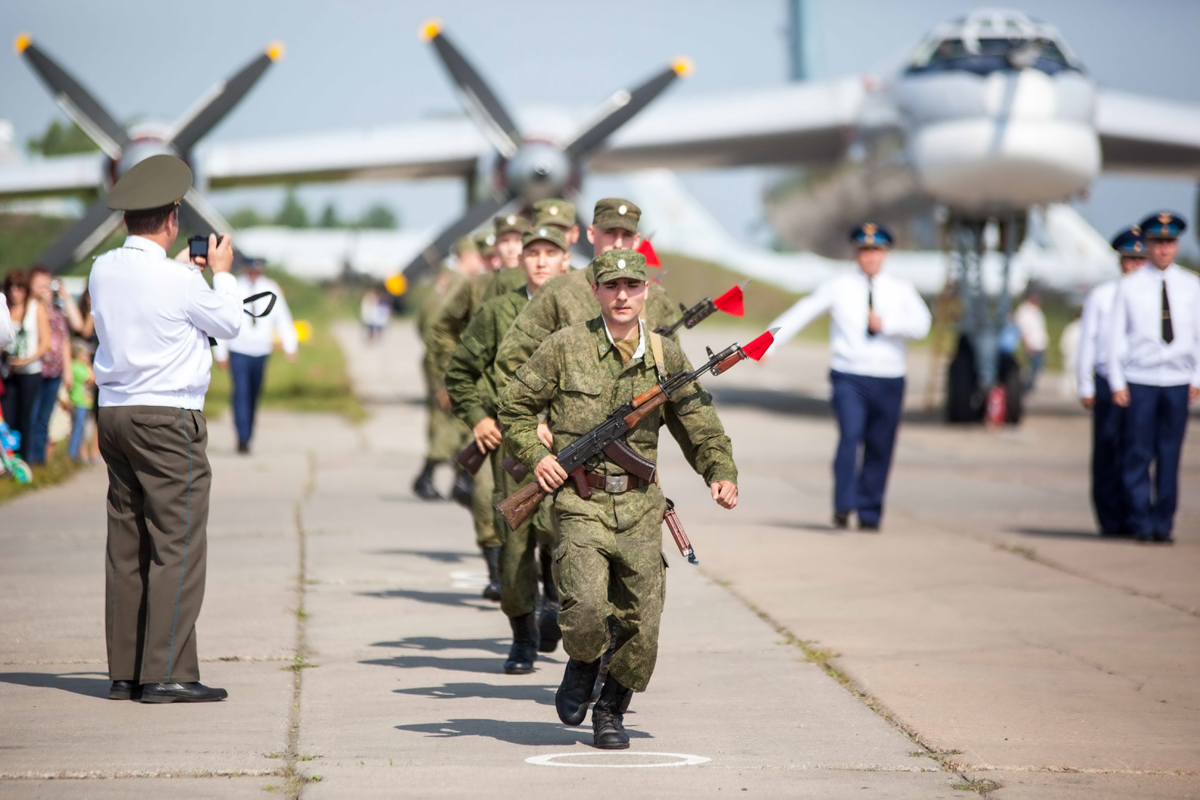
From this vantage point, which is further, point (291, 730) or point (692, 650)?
A: point (692, 650)

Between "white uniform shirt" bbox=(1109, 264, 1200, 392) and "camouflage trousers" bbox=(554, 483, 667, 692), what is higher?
"white uniform shirt" bbox=(1109, 264, 1200, 392)

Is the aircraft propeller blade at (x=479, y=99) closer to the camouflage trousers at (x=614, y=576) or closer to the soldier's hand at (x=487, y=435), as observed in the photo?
the soldier's hand at (x=487, y=435)

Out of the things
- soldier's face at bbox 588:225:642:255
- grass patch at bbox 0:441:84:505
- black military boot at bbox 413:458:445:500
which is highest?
soldier's face at bbox 588:225:642:255

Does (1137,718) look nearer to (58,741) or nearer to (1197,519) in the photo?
(58,741)

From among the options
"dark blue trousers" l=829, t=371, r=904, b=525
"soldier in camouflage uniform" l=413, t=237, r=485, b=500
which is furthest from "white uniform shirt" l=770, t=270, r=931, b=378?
"soldier in camouflage uniform" l=413, t=237, r=485, b=500

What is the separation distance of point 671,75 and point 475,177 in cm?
392

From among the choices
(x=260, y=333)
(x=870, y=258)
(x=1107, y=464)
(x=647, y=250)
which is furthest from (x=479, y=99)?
(x=647, y=250)

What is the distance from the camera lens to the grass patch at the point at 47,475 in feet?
36.8

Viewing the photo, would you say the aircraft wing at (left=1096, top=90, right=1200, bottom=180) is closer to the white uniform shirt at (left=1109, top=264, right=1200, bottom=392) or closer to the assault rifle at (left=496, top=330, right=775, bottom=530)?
the white uniform shirt at (left=1109, top=264, right=1200, bottom=392)

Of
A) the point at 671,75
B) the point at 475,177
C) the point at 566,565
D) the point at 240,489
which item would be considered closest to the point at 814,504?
the point at 240,489

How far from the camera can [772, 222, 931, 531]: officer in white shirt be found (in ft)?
31.9

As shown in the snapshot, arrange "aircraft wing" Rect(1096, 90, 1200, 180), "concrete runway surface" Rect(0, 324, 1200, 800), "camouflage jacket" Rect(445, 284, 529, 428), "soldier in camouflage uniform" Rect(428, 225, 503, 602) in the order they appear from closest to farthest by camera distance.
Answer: "concrete runway surface" Rect(0, 324, 1200, 800)
"camouflage jacket" Rect(445, 284, 529, 428)
"soldier in camouflage uniform" Rect(428, 225, 503, 602)
"aircraft wing" Rect(1096, 90, 1200, 180)

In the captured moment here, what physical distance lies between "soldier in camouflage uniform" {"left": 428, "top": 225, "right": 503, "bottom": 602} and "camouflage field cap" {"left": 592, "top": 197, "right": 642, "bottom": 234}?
1262mm

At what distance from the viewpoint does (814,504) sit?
11562 mm
